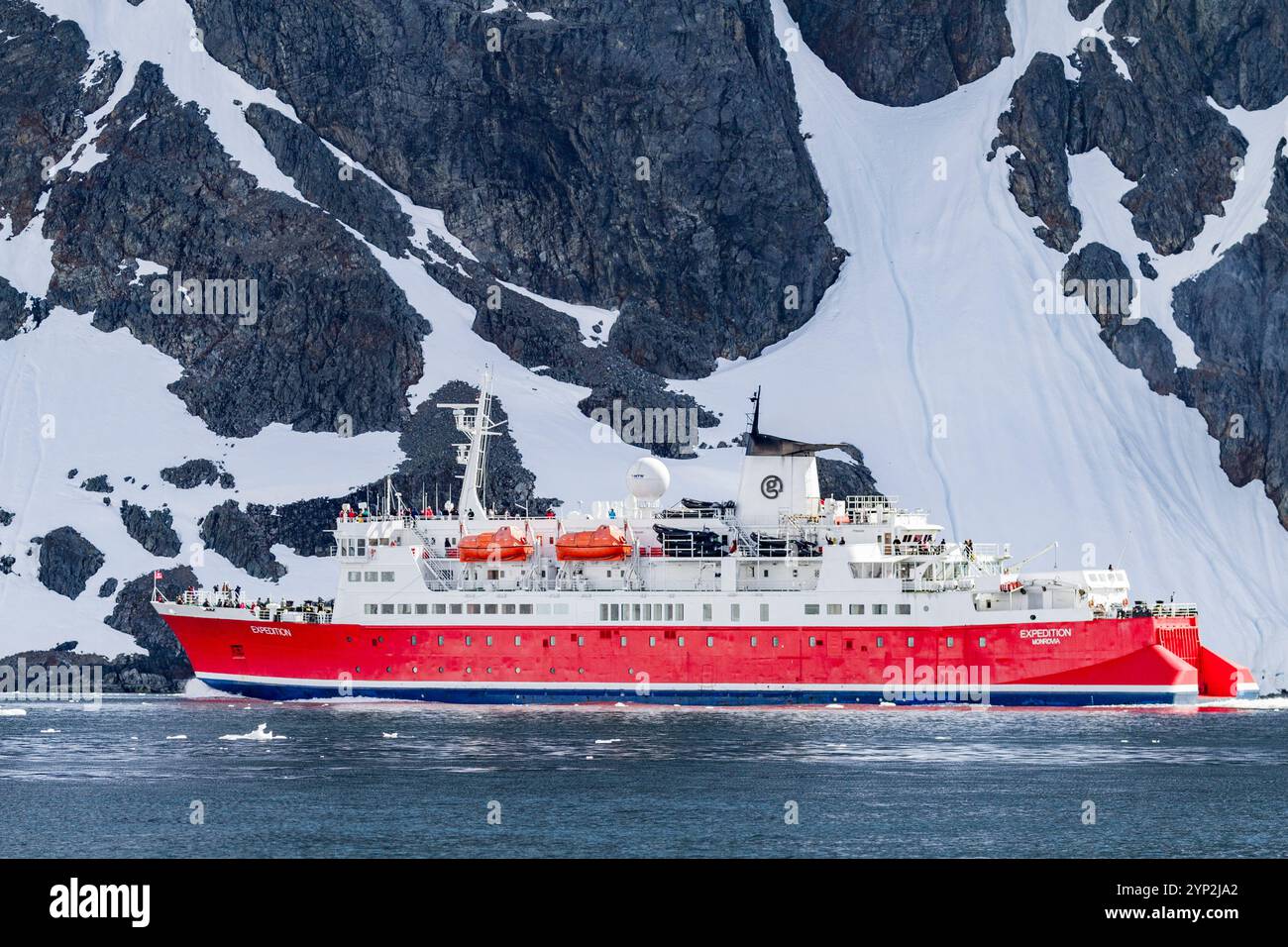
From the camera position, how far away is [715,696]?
96.0 meters

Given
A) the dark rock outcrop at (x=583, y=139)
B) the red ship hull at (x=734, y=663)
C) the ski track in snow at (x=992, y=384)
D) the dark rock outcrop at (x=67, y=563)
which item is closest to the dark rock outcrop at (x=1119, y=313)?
the ski track in snow at (x=992, y=384)

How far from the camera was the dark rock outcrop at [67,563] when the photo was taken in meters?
123

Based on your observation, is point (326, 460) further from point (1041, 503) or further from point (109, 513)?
point (1041, 503)

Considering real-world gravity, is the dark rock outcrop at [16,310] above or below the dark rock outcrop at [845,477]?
above

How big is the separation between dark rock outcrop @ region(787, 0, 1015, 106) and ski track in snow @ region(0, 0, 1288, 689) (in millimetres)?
2340

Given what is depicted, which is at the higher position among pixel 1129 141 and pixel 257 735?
pixel 1129 141

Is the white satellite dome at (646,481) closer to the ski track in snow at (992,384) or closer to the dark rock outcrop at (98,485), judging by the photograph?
the ski track in snow at (992,384)

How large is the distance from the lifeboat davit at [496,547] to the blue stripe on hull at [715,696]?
250 inches

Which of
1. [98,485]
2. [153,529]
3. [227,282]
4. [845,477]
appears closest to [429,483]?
[153,529]

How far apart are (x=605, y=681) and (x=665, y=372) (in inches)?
2327

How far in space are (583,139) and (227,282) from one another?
31953 millimetres

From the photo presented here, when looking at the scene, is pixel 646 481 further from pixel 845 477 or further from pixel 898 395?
pixel 898 395

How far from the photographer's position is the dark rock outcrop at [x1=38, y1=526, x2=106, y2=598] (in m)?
123
